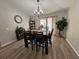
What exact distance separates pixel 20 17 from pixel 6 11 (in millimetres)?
1678

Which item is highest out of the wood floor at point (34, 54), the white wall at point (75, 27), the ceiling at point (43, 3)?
the ceiling at point (43, 3)

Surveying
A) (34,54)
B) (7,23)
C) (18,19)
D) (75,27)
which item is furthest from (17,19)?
(75,27)

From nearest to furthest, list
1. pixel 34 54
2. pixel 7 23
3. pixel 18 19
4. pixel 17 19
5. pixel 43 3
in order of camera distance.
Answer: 1. pixel 34 54
2. pixel 7 23
3. pixel 43 3
4. pixel 17 19
5. pixel 18 19

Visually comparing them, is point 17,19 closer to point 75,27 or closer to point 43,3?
point 43,3

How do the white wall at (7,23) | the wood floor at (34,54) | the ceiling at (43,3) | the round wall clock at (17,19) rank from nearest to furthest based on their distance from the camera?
the wood floor at (34,54) → the white wall at (7,23) → the ceiling at (43,3) → the round wall clock at (17,19)

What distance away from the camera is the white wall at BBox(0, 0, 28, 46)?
4871 mm

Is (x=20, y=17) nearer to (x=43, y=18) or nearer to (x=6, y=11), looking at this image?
(x=6, y=11)

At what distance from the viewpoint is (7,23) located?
5332 mm

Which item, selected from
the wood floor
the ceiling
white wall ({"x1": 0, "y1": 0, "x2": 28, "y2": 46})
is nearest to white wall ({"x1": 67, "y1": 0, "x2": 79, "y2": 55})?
the wood floor

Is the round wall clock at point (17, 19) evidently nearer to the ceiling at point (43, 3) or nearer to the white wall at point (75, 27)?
the ceiling at point (43, 3)

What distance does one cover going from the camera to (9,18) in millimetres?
5527

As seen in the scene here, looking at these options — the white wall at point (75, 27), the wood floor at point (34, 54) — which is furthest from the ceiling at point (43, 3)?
the wood floor at point (34, 54)

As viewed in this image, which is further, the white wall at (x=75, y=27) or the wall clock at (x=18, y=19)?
the wall clock at (x=18, y=19)

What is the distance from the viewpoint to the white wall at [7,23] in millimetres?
4871
